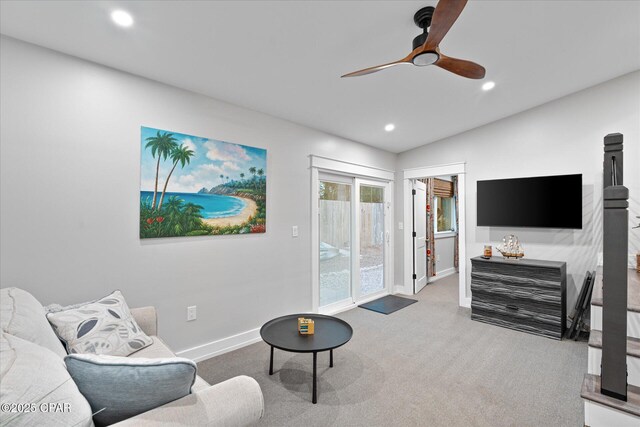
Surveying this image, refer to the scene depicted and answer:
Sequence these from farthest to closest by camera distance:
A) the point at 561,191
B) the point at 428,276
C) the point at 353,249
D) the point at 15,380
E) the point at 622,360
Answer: the point at 428,276, the point at 353,249, the point at 561,191, the point at 622,360, the point at 15,380

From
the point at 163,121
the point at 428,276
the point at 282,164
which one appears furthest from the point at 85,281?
the point at 428,276

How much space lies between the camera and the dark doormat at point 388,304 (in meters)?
4.34

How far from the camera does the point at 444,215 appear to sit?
719cm

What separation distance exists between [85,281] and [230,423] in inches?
69.9

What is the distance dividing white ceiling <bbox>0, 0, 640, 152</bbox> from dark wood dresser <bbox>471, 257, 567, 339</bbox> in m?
2.02

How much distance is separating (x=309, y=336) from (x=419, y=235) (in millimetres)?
3591

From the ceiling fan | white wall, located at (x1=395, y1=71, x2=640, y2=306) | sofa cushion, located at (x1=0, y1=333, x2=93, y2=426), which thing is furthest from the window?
sofa cushion, located at (x1=0, y1=333, x2=93, y2=426)

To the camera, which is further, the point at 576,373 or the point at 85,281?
the point at 576,373

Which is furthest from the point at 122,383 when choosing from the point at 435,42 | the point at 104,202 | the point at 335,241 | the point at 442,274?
the point at 442,274

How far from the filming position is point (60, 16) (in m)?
1.77

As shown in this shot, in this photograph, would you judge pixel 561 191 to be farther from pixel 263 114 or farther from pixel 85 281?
pixel 85 281

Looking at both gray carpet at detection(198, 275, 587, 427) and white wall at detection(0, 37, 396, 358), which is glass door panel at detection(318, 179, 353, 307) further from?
white wall at detection(0, 37, 396, 358)

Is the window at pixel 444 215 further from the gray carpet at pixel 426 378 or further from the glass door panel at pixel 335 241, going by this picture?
the gray carpet at pixel 426 378

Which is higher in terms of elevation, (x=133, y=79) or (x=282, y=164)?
(x=133, y=79)
